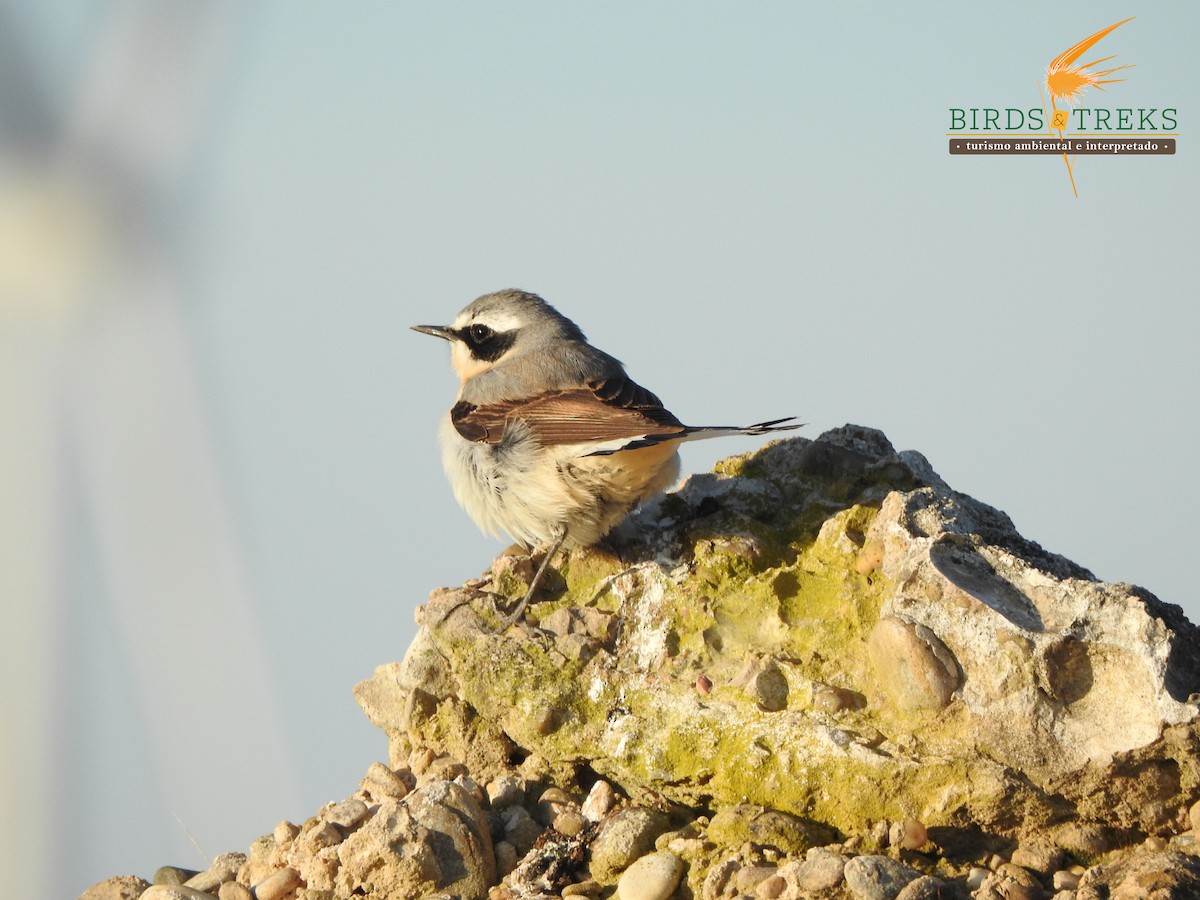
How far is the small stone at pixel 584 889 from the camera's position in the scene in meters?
5.62

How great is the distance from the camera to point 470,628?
22.3 feet

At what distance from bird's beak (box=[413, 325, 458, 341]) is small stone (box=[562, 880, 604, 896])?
4.73 meters

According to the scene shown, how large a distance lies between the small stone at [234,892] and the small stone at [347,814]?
1.66 feet

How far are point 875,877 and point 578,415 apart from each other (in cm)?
373

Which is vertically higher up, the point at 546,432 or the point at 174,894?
the point at 546,432

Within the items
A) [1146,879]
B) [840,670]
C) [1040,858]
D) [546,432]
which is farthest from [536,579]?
[1146,879]

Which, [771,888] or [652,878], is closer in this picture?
[771,888]

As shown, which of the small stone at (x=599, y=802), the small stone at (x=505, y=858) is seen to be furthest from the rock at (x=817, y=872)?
the small stone at (x=505, y=858)

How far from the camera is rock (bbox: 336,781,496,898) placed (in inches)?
223

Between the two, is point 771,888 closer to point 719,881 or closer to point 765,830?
point 719,881

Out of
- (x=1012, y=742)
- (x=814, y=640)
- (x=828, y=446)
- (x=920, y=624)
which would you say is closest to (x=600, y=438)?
(x=828, y=446)

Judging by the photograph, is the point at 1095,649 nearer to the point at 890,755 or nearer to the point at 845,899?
the point at 890,755

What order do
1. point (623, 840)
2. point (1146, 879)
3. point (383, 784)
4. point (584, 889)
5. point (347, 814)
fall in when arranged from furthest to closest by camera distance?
point (383, 784)
point (347, 814)
point (623, 840)
point (584, 889)
point (1146, 879)

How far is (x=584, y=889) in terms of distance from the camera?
18.5 feet
